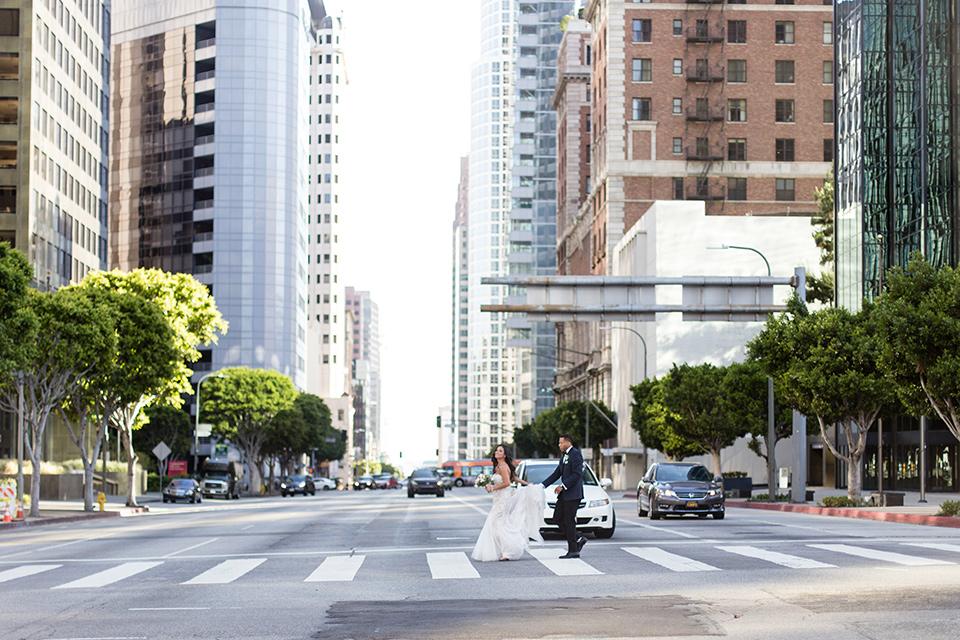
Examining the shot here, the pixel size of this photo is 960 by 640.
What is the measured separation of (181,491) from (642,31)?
52.0 meters

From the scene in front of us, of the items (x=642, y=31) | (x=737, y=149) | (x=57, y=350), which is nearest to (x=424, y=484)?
(x=57, y=350)

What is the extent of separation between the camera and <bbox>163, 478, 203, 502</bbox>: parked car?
6700 centimetres

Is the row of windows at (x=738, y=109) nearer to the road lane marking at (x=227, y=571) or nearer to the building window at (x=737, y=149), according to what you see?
the building window at (x=737, y=149)

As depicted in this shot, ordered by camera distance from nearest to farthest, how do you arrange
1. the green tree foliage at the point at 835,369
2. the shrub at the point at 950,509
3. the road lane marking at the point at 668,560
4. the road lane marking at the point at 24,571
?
the road lane marking at the point at 668,560 → the road lane marking at the point at 24,571 → the shrub at the point at 950,509 → the green tree foliage at the point at 835,369

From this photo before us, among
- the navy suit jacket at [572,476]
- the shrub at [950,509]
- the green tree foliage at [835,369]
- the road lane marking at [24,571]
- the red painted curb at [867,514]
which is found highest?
the green tree foliage at [835,369]

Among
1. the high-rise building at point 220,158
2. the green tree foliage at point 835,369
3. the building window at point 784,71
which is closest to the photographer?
the green tree foliage at point 835,369

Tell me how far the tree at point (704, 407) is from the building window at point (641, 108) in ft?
135

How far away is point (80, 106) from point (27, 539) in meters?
56.4

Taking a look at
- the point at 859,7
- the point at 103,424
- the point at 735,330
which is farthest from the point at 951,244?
the point at 103,424

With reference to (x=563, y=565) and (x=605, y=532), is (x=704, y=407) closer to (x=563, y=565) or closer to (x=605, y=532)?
(x=605, y=532)

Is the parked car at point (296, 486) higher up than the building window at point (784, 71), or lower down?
lower down

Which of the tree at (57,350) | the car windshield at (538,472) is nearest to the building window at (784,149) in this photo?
the tree at (57,350)

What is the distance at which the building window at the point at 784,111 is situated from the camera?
95.4m

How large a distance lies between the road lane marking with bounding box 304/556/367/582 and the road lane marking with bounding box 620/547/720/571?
13.6ft
